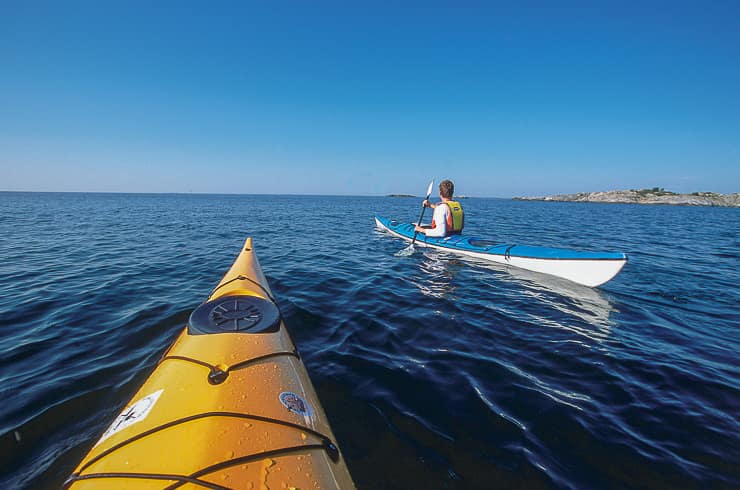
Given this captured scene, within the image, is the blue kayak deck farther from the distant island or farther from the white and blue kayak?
the distant island

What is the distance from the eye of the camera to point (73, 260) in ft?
29.5

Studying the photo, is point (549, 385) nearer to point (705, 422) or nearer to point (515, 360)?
point (515, 360)

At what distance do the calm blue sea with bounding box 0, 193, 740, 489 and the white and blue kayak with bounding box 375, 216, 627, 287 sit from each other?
323 mm

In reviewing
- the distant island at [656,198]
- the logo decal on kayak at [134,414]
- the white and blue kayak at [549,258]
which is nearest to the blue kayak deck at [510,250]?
the white and blue kayak at [549,258]

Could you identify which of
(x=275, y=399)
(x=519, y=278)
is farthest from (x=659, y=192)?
(x=275, y=399)

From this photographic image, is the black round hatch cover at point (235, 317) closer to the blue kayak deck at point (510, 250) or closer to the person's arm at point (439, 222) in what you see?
the blue kayak deck at point (510, 250)

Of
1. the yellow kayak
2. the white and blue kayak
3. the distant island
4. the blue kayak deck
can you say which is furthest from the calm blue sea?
the distant island

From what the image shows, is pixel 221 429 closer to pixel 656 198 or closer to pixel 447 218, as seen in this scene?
pixel 447 218

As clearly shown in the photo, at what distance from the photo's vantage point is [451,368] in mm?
3787

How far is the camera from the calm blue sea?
2.50 m

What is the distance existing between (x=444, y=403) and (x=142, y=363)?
3931 mm

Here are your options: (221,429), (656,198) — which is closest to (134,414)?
(221,429)

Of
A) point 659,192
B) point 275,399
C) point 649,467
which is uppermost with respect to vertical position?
point 659,192

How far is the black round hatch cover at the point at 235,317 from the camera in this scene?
3.01 meters
